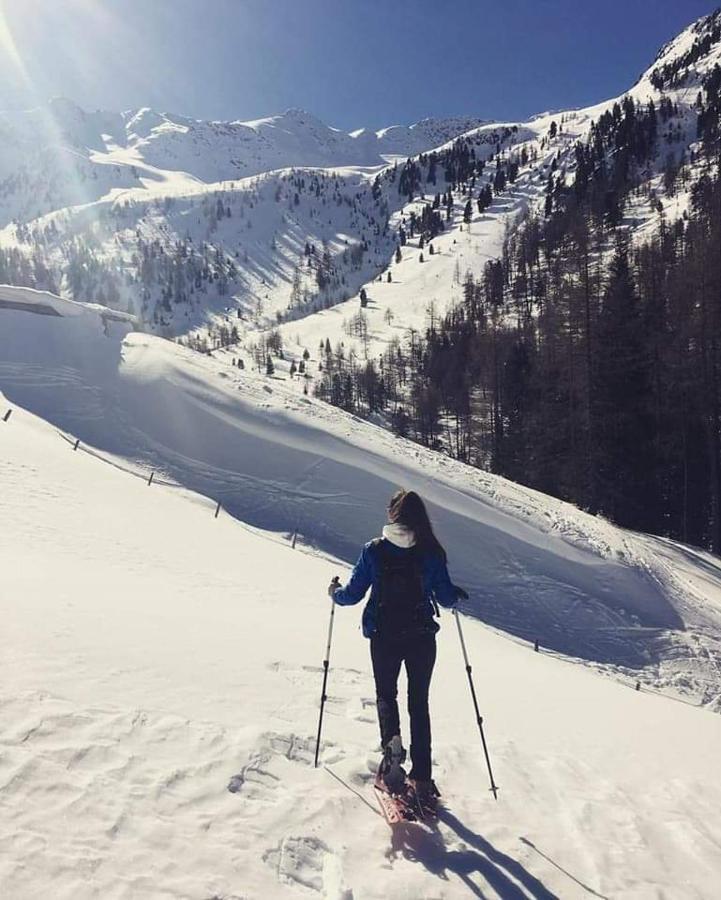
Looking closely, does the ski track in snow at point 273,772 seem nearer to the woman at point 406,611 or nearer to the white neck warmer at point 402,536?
the woman at point 406,611

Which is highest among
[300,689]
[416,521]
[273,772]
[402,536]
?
[416,521]

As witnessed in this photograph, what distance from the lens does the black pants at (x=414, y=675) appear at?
5070 mm

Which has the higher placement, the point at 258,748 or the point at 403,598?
the point at 403,598

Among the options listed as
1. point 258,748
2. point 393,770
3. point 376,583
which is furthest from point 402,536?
point 258,748

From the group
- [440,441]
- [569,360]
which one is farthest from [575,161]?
[569,360]

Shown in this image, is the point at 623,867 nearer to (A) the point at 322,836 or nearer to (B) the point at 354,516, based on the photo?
(A) the point at 322,836

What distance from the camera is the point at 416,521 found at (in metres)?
5.08

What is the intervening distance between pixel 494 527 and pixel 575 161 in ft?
643

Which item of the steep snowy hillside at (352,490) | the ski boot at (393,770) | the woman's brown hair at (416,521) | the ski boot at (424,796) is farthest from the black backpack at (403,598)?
the steep snowy hillside at (352,490)

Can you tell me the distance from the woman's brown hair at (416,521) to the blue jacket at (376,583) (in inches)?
3.3

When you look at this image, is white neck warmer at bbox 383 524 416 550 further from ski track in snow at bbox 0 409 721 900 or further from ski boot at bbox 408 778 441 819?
ski track in snow at bbox 0 409 721 900

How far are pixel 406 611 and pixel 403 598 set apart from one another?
0.39ft

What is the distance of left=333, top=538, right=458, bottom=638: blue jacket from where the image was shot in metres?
5.11

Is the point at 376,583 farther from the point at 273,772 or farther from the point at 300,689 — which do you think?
the point at 300,689
